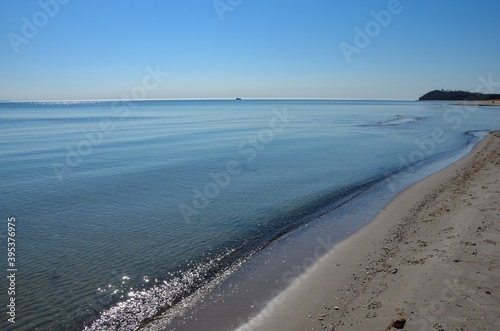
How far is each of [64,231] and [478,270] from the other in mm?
12375

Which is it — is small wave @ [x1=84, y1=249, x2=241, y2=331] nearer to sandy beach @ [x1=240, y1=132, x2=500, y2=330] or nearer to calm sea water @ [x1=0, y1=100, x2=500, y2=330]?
calm sea water @ [x1=0, y1=100, x2=500, y2=330]

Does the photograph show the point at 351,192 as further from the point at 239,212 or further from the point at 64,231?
the point at 64,231

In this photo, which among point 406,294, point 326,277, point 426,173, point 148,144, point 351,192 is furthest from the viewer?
point 148,144

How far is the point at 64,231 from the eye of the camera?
38.4 ft

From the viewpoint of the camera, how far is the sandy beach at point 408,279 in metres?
5.95

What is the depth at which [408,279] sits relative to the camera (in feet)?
23.9

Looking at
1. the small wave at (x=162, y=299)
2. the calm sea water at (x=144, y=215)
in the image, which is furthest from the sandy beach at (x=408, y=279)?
the calm sea water at (x=144, y=215)

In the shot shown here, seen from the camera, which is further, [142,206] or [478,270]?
[142,206]

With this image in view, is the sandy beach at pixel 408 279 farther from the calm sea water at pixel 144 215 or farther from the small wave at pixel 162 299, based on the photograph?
the calm sea water at pixel 144 215

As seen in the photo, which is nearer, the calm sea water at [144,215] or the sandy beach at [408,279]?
the sandy beach at [408,279]

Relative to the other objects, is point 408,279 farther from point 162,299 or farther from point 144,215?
point 144,215

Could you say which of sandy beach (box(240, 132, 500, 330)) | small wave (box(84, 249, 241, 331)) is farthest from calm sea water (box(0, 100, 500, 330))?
sandy beach (box(240, 132, 500, 330))

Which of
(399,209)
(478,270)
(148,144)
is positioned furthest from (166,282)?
(148,144)

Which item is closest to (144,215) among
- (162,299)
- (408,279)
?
(162,299)
